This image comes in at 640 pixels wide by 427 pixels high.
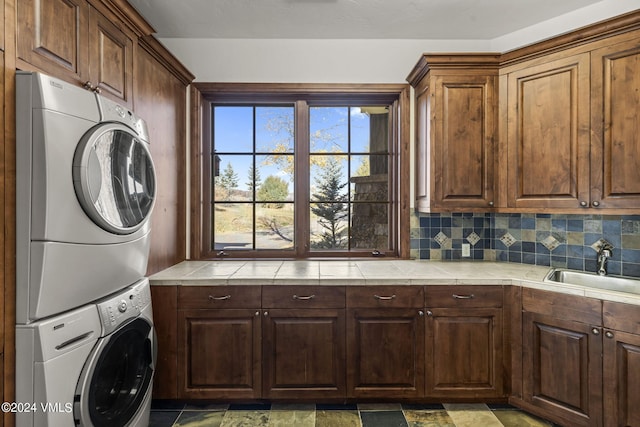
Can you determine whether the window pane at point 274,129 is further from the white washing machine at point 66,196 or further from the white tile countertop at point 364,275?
the white washing machine at point 66,196

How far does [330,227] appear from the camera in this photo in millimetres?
2814

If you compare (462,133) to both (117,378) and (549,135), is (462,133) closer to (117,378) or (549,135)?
(549,135)

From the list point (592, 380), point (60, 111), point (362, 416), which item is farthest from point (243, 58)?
point (592, 380)

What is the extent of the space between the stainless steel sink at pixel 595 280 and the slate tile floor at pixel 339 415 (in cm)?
87

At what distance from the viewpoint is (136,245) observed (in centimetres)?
167

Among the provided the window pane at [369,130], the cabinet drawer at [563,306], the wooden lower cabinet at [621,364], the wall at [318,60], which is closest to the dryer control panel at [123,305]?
the wall at [318,60]

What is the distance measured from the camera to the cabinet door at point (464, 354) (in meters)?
2.07

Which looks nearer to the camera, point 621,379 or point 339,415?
point 621,379

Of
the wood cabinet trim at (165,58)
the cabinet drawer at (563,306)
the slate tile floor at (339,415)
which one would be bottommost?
the slate tile floor at (339,415)

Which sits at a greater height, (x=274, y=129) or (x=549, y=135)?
(x=274, y=129)

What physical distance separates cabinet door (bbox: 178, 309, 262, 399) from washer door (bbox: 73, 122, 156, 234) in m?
0.78

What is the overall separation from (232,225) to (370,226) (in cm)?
115

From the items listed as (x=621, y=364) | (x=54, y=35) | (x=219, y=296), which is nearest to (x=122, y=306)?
(x=219, y=296)

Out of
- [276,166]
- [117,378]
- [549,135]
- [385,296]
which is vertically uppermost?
[549,135]
